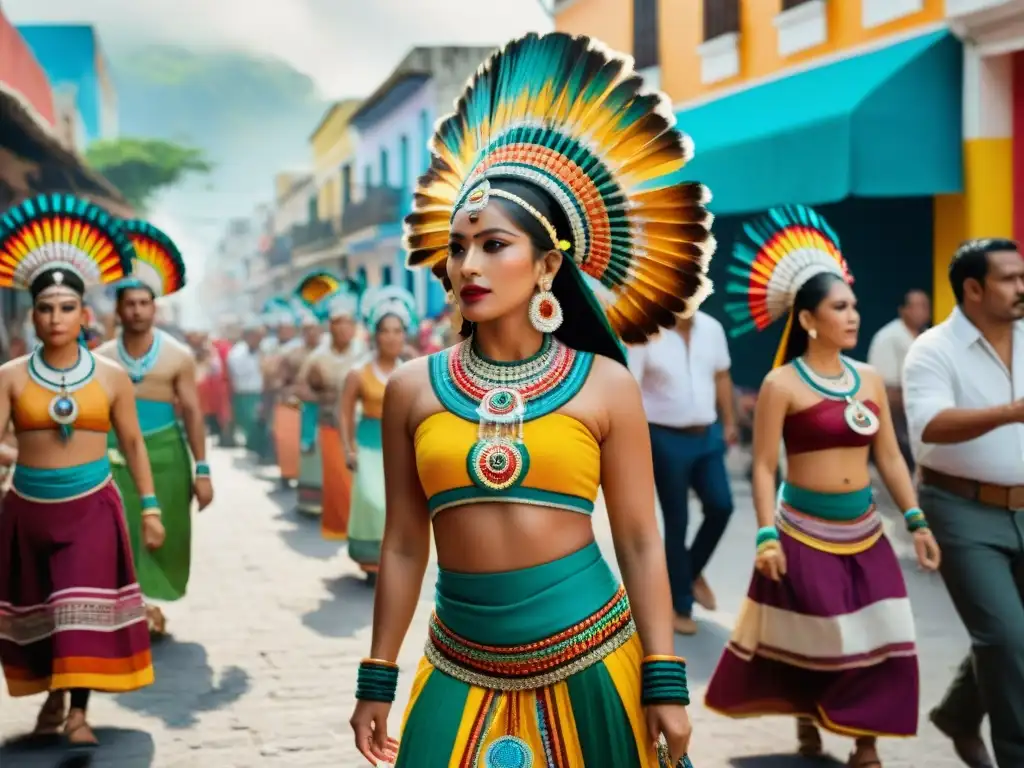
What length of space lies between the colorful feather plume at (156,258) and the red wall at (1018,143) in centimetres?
727

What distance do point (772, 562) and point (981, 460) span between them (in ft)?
2.92

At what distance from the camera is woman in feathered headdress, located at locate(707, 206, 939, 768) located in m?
5.58

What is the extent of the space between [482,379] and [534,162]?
0.55 meters

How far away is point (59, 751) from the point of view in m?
6.00

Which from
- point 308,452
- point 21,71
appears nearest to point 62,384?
point 308,452

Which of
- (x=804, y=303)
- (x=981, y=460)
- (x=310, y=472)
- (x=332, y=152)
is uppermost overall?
(x=332, y=152)

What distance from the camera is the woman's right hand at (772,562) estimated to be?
563cm

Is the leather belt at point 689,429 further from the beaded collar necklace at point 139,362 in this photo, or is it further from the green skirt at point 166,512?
the beaded collar necklace at point 139,362

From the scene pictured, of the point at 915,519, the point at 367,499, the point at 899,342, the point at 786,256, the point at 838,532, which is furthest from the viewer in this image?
the point at 899,342

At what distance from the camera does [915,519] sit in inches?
217

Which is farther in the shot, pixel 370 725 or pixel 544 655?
pixel 370 725

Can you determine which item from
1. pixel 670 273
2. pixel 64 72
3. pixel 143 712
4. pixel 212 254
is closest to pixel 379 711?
pixel 670 273

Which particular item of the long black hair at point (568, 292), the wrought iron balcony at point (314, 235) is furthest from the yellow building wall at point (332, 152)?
the long black hair at point (568, 292)

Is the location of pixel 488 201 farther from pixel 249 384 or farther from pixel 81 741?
pixel 249 384
